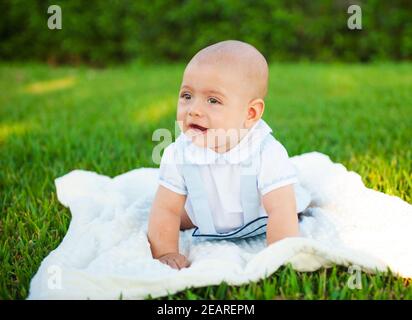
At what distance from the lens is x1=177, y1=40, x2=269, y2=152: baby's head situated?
1838 millimetres

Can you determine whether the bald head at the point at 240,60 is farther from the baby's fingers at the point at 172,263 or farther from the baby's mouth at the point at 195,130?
the baby's fingers at the point at 172,263

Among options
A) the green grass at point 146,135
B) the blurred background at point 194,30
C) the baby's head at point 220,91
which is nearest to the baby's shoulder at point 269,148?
the baby's head at point 220,91

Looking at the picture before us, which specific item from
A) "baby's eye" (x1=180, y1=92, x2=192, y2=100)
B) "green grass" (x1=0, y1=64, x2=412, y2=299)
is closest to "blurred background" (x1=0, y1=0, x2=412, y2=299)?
"green grass" (x1=0, y1=64, x2=412, y2=299)

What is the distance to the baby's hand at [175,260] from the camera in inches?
73.0

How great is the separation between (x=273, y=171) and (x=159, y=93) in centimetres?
354

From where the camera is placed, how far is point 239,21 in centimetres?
776

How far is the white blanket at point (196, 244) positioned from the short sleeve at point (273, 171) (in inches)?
9.2

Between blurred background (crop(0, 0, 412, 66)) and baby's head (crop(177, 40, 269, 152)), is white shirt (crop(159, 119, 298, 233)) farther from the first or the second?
blurred background (crop(0, 0, 412, 66))

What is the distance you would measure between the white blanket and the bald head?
54 cm

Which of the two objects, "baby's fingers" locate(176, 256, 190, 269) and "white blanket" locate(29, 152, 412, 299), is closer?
"white blanket" locate(29, 152, 412, 299)

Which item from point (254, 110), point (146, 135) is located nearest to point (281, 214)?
point (254, 110)

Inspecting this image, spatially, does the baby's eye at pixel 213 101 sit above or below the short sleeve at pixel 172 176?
above

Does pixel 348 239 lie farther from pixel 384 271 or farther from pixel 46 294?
pixel 46 294
